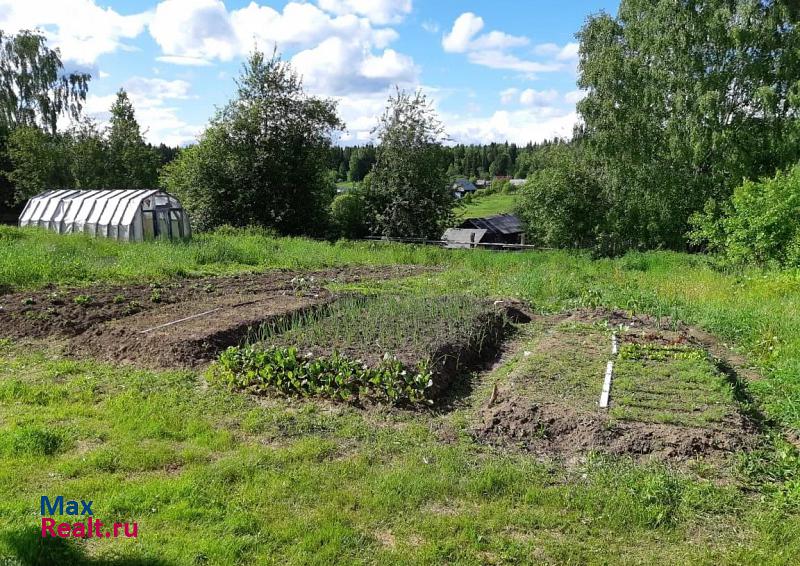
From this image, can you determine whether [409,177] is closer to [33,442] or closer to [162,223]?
[162,223]

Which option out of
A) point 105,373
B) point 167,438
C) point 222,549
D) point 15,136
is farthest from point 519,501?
point 15,136

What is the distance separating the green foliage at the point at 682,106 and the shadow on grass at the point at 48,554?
63.2 ft

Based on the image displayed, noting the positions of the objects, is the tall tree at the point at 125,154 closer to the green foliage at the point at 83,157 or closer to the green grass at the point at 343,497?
the green foliage at the point at 83,157

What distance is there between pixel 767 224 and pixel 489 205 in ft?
144

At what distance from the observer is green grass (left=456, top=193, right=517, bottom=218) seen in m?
50.0

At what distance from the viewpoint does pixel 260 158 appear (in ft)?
76.1

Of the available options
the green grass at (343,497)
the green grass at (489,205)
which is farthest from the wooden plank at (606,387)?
the green grass at (489,205)

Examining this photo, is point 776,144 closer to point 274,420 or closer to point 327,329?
point 327,329

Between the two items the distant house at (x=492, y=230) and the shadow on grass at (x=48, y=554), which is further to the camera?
the distant house at (x=492, y=230)

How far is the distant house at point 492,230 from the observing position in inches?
1297

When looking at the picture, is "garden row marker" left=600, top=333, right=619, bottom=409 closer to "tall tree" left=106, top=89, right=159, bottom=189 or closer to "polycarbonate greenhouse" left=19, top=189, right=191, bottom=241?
"polycarbonate greenhouse" left=19, top=189, right=191, bottom=241

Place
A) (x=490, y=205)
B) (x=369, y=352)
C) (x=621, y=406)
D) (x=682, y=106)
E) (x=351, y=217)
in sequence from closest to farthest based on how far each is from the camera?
(x=621, y=406) → (x=369, y=352) → (x=682, y=106) → (x=351, y=217) → (x=490, y=205)

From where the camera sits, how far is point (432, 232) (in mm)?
24516

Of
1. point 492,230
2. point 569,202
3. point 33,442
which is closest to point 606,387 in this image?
point 33,442
